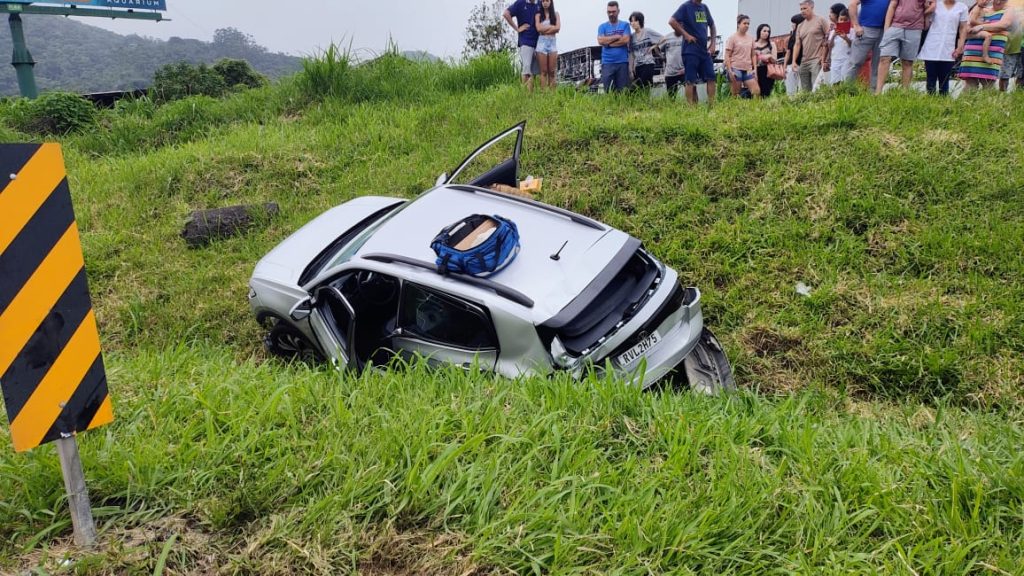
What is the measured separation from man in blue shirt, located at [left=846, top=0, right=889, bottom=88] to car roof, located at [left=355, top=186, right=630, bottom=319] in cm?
597

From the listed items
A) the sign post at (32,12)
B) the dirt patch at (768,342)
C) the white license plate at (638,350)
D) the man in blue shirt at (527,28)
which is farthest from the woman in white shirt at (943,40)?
the sign post at (32,12)

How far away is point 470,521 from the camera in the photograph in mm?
2102

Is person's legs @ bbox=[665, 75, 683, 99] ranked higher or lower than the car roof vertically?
higher

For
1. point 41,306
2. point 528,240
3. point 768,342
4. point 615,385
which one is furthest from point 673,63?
point 41,306

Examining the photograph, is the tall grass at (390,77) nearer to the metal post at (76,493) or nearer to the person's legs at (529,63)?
the person's legs at (529,63)

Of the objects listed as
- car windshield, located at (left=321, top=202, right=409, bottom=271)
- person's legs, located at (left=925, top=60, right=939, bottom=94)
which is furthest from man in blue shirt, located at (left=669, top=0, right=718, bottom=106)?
car windshield, located at (left=321, top=202, right=409, bottom=271)

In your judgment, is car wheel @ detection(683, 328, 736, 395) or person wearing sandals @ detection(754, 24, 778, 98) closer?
car wheel @ detection(683, 328, 736, 395)

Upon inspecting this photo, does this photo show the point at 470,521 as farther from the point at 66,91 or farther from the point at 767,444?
the point at 66,91

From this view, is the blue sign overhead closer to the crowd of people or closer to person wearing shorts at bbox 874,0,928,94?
the crowd of people

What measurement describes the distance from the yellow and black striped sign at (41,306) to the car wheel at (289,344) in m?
2.79

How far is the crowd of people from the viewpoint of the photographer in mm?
7789

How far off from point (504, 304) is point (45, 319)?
231cm

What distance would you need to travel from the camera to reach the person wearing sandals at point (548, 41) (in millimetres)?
9898

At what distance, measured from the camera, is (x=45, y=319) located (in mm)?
1867
